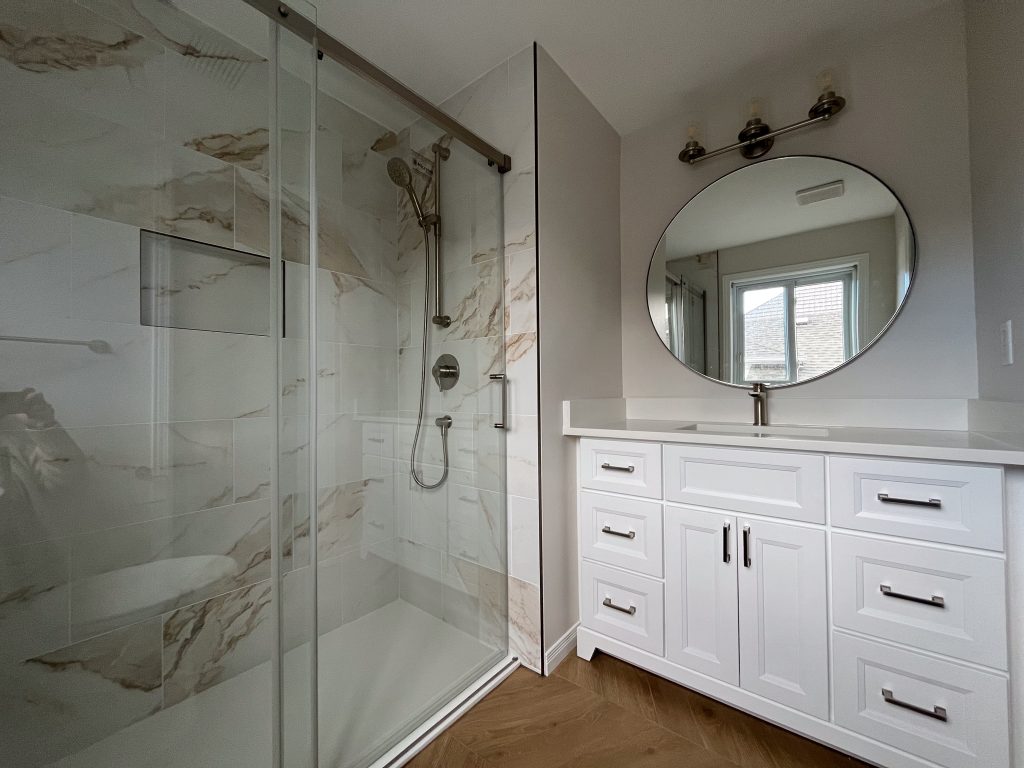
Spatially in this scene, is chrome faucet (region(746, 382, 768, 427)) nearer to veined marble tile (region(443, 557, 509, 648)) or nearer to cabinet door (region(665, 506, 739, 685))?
cabinet door (region(665, 506, 739, 685))

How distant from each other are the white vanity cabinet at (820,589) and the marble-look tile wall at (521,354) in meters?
0.25

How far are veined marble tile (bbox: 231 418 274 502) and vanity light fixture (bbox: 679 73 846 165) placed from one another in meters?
2.04

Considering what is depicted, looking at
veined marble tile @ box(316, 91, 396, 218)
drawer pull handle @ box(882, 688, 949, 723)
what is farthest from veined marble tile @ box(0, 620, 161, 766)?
drawer pull handle @ box(882, 688, 949, 723)

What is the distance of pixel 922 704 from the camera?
1.07 m

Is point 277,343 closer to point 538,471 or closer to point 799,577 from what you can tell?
point 538,471

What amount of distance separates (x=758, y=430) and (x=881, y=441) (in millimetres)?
445

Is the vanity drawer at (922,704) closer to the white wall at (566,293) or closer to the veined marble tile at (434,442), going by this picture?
the white wall at (566,293)

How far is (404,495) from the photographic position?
1342 millimetres

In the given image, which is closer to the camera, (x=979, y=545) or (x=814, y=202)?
(x=979, y=545)

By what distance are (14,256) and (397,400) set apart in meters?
0.88

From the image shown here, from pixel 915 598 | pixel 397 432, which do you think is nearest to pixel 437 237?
pixel 397 432

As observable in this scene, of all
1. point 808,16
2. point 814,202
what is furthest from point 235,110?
point 814,202

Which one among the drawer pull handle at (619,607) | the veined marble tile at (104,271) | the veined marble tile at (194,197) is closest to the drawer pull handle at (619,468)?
the drawer pull handle at (619,607)

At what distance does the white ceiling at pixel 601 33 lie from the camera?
1470 mm
